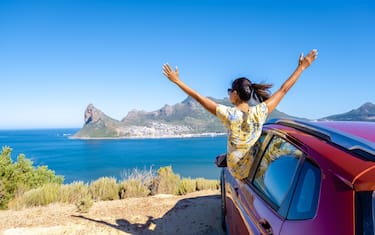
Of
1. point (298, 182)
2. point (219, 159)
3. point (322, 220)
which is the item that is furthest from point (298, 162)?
point (219, 159)

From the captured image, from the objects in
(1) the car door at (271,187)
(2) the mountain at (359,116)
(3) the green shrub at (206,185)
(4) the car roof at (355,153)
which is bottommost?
(3) the green shrub at (206,185)

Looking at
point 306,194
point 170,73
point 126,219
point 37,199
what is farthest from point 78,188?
point 306,194

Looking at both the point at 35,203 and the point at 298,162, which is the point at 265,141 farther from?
the point at 35,203

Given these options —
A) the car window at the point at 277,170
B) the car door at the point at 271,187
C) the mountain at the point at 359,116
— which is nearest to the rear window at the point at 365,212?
the car door at the point at 271,187

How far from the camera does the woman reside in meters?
3.25

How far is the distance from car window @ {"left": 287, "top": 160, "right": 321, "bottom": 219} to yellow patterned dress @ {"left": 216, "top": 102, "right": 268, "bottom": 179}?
1.28 meters

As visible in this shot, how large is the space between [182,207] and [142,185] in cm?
340

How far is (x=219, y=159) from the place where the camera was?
4.26m

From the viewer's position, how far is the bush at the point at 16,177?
9.65 m

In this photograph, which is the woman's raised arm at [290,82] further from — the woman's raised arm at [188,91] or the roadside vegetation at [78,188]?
the roadside vegetation at [78,188]

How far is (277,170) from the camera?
106 inches

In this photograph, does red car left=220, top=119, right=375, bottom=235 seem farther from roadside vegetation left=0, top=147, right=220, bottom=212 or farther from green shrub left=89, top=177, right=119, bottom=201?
green shrub left=89, top=177, right=119, bottom=201

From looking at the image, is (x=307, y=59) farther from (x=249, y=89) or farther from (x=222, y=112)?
(x=222, y=112)

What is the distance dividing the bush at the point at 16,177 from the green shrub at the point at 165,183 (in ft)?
12.9
